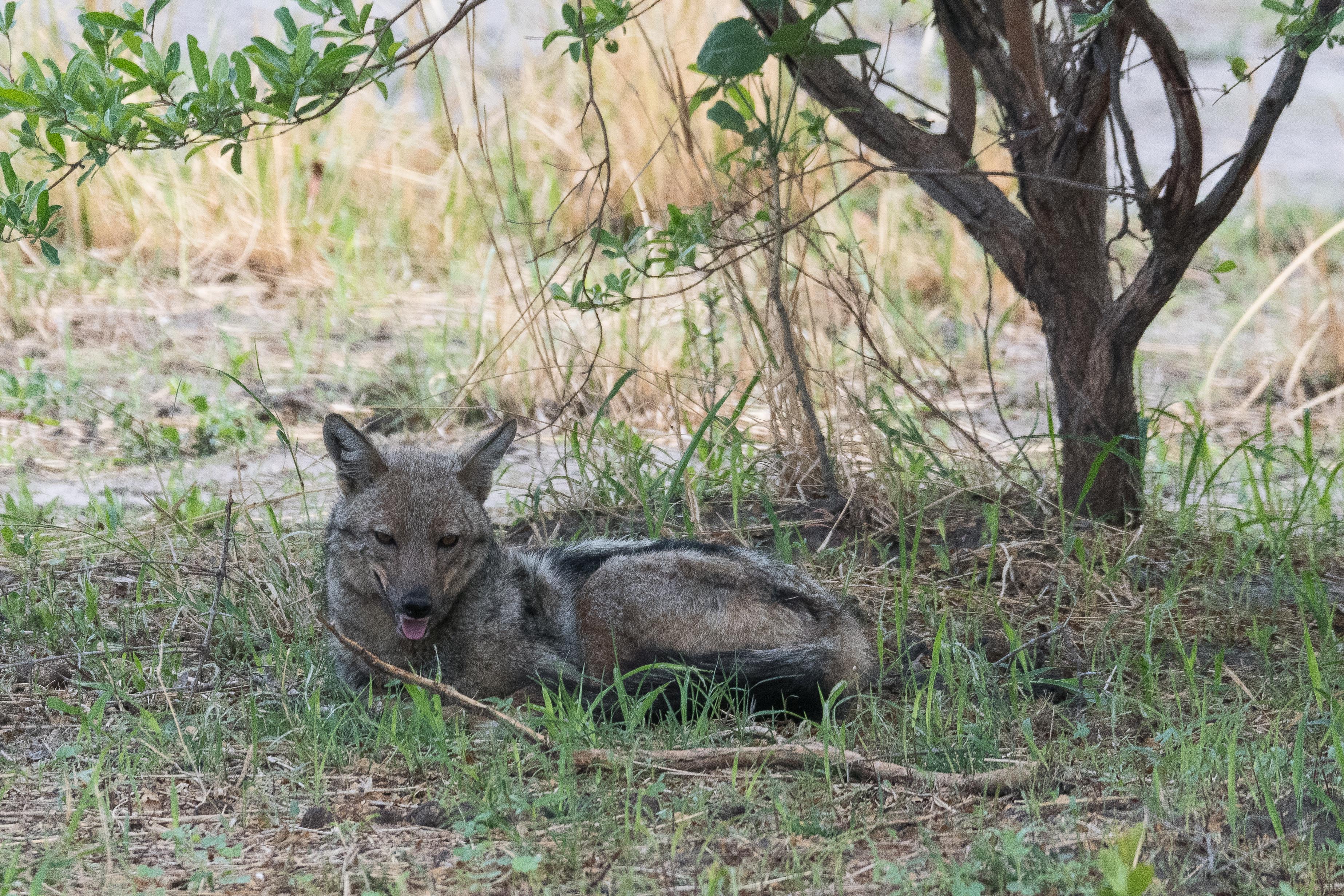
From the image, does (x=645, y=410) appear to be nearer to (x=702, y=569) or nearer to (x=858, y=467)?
(x=858, y=467)

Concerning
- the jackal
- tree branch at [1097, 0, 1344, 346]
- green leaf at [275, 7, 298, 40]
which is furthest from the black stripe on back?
green leaf at [275, 7, 298, 40]

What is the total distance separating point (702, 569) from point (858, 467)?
4.30ft

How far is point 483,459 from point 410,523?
360mm

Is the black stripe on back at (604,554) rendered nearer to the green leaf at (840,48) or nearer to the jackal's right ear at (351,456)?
the jackal's right ear at (351,456)

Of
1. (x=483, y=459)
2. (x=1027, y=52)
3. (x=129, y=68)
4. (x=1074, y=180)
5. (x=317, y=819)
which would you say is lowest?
(x=317, y=819)

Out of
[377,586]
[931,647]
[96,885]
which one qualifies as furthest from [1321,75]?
[96,885]

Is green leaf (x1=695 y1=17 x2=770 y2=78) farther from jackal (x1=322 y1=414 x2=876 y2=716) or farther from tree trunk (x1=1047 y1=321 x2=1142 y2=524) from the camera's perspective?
tree trunk (x1=1047 y1=321 x2=1142 y2=524)

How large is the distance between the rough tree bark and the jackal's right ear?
1.81 metres

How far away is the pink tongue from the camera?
370cm

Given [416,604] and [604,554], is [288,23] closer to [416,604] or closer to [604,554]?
[416,604]

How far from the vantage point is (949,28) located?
428 centimetres

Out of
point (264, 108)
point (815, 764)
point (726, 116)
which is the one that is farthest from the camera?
point (726, 116)

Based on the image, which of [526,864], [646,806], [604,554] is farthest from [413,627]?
[526,864]

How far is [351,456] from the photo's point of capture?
3.89 meters
